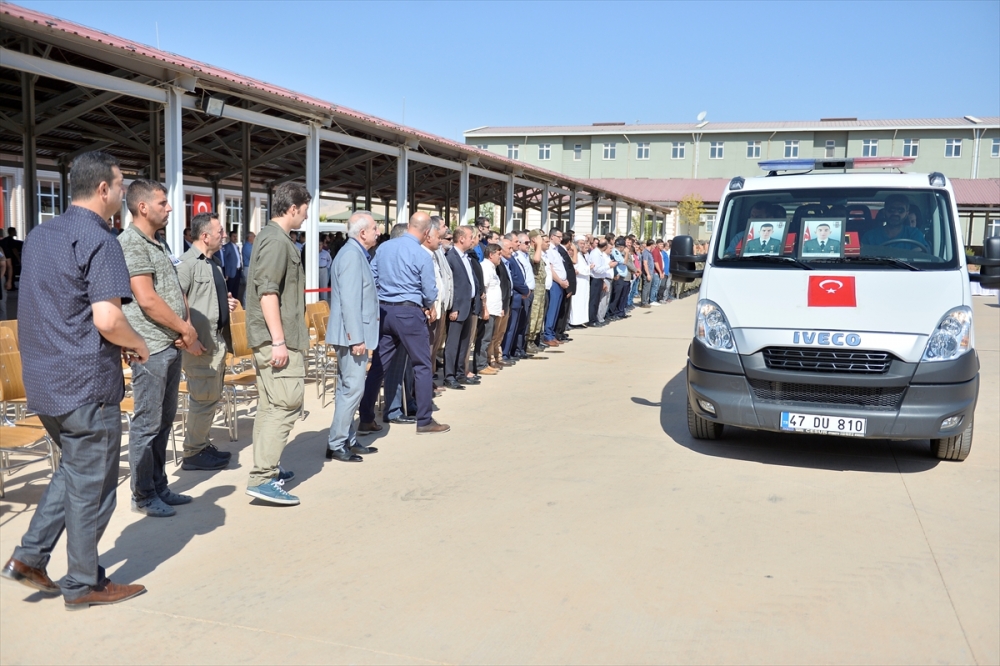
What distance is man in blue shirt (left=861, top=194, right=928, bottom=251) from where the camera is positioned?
648cm

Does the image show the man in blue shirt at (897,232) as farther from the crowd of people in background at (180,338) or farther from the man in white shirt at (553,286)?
the man in white shirt at (553,286)

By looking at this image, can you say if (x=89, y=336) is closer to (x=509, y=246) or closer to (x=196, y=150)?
(x=509, y=246)

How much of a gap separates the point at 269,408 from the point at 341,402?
97 centimetres

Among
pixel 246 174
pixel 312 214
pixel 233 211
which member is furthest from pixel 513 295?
pixel 233 211

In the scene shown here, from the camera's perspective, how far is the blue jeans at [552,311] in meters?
13.8

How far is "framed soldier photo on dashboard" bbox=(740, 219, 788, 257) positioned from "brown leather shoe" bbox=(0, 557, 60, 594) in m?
5.31

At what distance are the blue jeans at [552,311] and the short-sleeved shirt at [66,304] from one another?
418 inches

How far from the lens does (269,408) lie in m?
5.15

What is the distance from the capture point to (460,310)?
355 inches

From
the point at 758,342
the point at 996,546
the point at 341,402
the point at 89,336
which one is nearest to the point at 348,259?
the point at 341,402

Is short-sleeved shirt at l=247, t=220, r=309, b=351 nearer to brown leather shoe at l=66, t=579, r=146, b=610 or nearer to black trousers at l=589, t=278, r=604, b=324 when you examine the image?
brown leather shoe at l=66, t=579, r=146, b=610

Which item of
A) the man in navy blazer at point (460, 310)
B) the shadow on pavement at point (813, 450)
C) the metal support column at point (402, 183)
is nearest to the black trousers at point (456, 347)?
the man in navy blazer at point (460, 310)

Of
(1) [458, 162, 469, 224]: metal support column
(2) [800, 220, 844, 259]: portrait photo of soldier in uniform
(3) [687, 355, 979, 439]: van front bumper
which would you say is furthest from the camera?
(1) [458, 162, 469, 224]: metal support column

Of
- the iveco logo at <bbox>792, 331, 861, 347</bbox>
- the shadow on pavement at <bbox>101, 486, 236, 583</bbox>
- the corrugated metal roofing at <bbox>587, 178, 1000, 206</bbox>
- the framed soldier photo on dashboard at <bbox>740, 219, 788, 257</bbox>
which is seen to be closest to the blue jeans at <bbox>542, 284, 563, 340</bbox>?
the framed soldier photo on dashboard at <bbox>740, 219, 788, 257</bbox>
